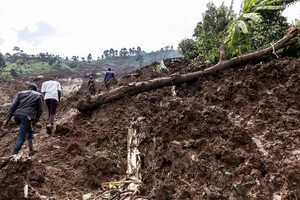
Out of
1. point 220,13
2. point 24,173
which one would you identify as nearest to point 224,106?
point 24,173

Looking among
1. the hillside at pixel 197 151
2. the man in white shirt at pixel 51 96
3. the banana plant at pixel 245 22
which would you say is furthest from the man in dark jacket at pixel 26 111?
the banana plant at pixel 245 22

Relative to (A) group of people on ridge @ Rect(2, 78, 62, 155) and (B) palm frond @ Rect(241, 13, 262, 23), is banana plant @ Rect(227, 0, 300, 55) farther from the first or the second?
(A) group of people on ridge @ Rect(2, 78, 62, 155)

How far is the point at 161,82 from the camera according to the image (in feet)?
17.8

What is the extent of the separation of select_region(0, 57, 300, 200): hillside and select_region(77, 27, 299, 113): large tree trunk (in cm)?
47

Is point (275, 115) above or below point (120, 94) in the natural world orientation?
below

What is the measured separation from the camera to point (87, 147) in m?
4.13

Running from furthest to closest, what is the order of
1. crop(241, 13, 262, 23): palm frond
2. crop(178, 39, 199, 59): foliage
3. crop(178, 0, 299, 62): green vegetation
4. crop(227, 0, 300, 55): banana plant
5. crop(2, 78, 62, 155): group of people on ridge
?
crop(178, 39, 199, 59): foliage
crop(178, 0, 299, 62): green vegetation
crop(227, 0, 300, 55): banana plant
crop(241, 13, 262, 23): palm frond
crop(2, 78, 62, 155): group of people on ridge

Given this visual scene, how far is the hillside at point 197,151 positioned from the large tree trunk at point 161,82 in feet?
1.55

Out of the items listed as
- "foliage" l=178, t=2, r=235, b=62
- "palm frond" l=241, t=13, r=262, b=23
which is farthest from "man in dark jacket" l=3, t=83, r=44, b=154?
"foliage" l=178, t=2, r=235, b=62

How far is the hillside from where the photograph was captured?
2141mm

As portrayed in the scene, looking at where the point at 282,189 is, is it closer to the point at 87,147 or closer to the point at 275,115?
the point at 275,115

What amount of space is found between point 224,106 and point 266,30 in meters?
5.09

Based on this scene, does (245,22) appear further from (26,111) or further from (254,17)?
(26,111)

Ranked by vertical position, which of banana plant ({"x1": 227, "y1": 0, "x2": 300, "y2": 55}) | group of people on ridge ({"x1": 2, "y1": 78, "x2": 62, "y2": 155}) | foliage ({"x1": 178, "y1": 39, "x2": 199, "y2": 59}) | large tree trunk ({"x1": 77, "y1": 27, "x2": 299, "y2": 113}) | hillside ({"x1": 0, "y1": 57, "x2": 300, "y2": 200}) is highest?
foliage ({"x1": 178, "y1": 39, "x2": 199, "y2": 59})
